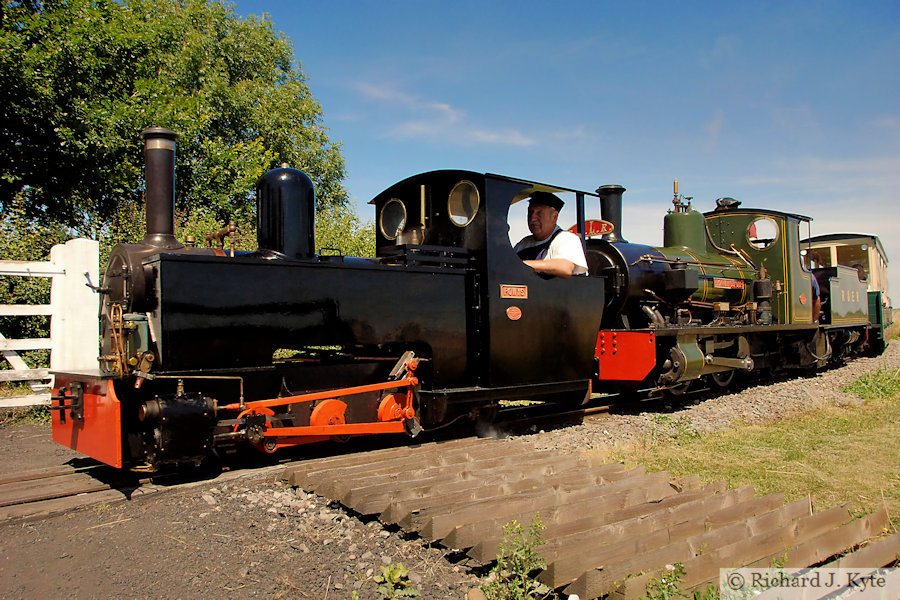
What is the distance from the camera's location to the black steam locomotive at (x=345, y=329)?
4.32 meters

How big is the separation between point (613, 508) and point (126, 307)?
349 cm

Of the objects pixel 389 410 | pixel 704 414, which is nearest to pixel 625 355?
pixel 704 414

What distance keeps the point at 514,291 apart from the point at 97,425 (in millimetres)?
3473

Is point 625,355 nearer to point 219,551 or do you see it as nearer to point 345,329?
point 345,329

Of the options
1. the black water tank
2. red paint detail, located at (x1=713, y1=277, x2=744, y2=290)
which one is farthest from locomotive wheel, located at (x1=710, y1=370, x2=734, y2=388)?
the black water tank

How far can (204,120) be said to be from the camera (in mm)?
16469

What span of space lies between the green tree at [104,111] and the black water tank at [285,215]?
7863mm

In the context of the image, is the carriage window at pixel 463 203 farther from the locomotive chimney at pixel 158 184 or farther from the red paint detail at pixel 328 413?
the locomotive chimney at pixel 158 184

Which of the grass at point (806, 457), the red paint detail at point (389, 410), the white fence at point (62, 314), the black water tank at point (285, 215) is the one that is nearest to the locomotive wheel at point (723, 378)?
the grass at point (806, 457)

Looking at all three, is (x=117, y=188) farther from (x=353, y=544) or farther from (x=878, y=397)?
(x=878, y=397)

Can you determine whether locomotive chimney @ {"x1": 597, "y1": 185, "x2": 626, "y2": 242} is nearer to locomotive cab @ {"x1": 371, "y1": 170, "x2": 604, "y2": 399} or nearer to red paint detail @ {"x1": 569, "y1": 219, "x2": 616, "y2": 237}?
red paint detail @ {"x1": 569, "y1": 219, "x2": 616, "y2": 237}

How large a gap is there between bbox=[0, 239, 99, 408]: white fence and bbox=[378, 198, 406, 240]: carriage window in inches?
136

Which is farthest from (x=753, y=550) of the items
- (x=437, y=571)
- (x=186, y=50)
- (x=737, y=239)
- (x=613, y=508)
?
(x=186, y=50)

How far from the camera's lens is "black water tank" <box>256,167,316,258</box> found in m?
4.88
